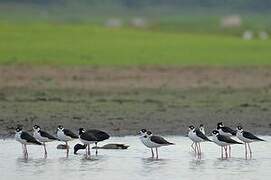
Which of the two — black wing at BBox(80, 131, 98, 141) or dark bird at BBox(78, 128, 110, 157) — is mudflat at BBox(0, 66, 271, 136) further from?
black wing at BBox(80, 131, 98, 141)

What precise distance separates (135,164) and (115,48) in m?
24.5

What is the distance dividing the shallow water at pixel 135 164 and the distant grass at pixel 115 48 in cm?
1632

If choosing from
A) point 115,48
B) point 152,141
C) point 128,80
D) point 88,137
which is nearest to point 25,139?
point 88,137

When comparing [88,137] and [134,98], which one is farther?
[134,98]

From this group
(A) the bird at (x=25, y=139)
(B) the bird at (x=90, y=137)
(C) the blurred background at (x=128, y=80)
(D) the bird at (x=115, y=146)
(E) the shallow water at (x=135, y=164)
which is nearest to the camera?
(E) the shallow water at (x=135, y=164)

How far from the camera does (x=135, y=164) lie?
19734 millimetres

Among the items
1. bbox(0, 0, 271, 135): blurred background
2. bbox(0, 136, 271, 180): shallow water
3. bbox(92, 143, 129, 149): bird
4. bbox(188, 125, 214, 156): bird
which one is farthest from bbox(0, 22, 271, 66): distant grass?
bbox(188, 125, 214, 156): bird

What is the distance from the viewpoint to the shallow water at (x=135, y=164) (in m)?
18.5

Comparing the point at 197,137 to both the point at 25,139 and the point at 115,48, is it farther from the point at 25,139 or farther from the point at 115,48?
the point at 115,48

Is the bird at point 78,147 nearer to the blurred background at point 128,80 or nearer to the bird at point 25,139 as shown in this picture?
the bird at point 25,139

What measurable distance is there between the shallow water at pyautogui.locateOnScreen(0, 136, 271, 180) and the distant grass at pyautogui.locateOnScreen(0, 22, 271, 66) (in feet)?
53.6

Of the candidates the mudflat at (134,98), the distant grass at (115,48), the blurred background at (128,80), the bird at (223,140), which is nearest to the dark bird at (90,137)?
the bird at (223,140)

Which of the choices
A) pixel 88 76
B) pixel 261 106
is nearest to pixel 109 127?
pixel 261 106

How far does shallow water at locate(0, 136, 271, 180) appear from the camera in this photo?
728 inches
